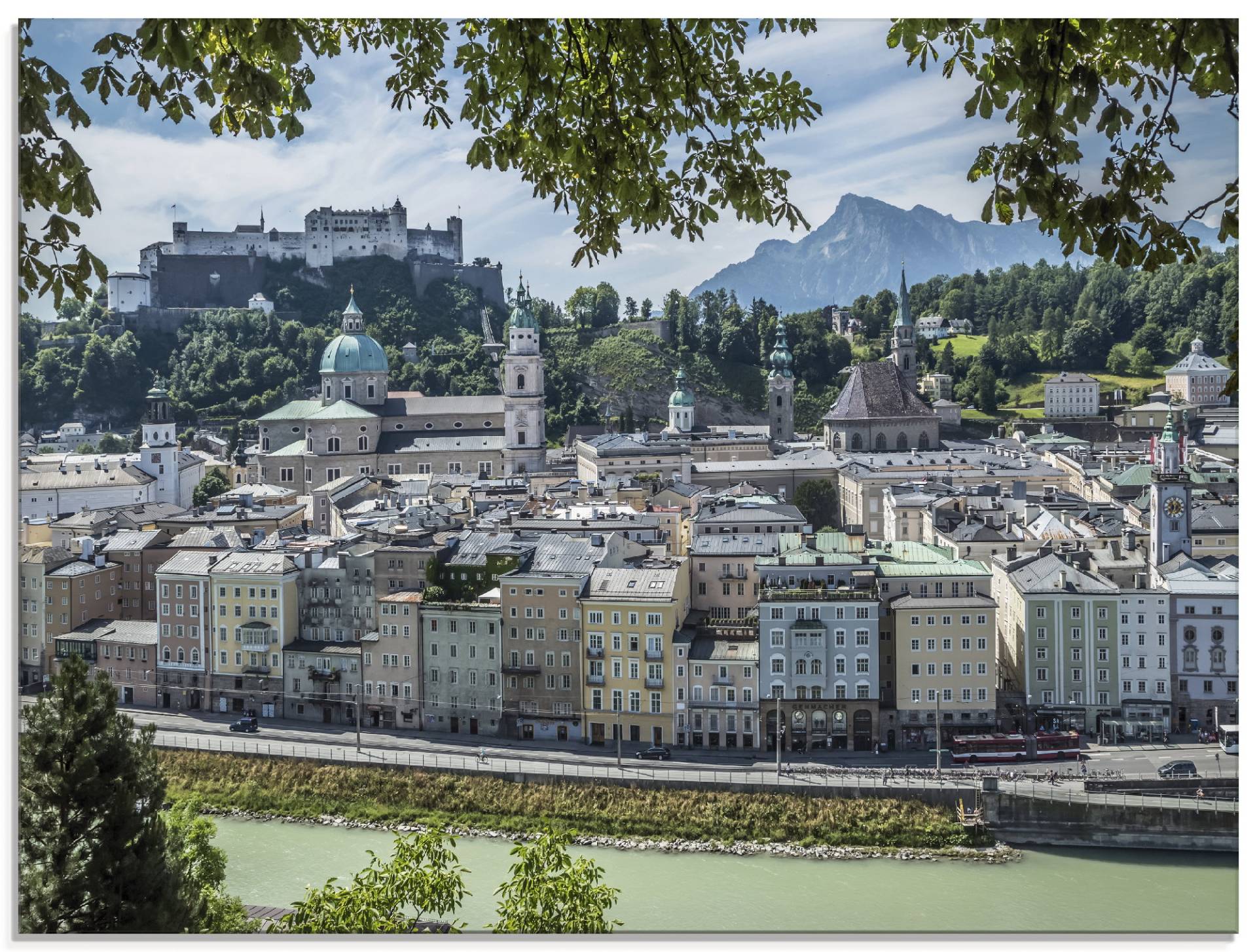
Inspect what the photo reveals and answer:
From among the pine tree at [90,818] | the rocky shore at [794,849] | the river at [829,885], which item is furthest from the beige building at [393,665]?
the pine tree at [90,818]

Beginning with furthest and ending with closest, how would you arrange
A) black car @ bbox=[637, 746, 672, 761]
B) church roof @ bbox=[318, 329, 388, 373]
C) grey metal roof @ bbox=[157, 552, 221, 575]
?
1. church roof @ bbox=[318, 329, 388, 373]
2. grey metal roof @ bbox=[157, 552, 221, 575]
3. black car @ bbox=[637, 746, 672, 761]

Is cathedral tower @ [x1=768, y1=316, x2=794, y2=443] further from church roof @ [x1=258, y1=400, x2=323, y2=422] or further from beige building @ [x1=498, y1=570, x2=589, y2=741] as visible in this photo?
beige building @ [x1=498, y1=570, x2=589, y2=741]

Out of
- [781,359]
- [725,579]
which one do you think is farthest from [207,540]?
[781,359]

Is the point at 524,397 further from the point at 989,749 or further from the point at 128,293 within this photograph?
the point at 989,749

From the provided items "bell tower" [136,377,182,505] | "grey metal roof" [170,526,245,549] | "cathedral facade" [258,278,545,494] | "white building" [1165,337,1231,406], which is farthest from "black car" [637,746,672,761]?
"white building" [1165,337,1231,406]

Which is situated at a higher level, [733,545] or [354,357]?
[354,357]

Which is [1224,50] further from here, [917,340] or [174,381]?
[917,340]
